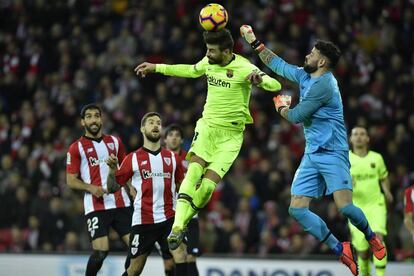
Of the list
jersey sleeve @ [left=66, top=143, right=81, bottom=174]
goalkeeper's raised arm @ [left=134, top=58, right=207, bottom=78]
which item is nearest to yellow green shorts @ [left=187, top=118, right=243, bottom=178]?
goalkeeper's raised arm @ [left=134, top=58, right=207, bottom=78]

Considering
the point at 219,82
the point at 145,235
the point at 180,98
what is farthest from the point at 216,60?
the point at 180,98

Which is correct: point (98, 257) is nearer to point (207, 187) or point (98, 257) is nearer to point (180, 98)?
point (207, 187)

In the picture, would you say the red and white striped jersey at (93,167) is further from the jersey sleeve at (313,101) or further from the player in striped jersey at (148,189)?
the jersey sleeve at (313,101)

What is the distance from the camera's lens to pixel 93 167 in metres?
10.9

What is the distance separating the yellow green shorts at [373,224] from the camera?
12398 mm

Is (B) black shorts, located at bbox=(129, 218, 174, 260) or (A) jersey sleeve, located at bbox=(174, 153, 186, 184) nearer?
(B) black shorts, located at bbox=(129, 218, 174, 260)

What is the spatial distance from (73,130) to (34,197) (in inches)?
71.0

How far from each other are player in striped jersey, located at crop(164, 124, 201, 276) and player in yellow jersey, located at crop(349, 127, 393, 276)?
243 centimetres

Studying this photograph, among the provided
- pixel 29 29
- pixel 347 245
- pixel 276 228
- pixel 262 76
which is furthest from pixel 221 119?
pixel 29 29

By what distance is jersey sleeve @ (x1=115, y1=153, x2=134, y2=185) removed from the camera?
10.2m

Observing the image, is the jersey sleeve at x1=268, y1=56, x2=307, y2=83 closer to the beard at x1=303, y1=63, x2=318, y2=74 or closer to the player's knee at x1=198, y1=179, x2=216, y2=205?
the beard at x1=303, y1=63, x2=318, y2=74

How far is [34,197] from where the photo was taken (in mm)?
16719

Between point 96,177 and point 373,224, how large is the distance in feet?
12.8

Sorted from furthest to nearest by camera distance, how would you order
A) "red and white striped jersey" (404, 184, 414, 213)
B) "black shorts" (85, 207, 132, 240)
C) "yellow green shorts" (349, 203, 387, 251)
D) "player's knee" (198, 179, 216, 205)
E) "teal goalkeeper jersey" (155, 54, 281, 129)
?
"yellow green shorts" (349, 203, 387, 251) → "red and white striped jersey" (404, 184, 414, 213) → "black shorts" (85, 207, 132, 240) → "teal goalkeeper jersey" (155, 54, 281, 129) → "player's knee" (198, 179, 216, 205)
